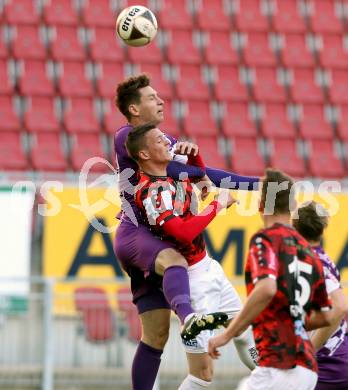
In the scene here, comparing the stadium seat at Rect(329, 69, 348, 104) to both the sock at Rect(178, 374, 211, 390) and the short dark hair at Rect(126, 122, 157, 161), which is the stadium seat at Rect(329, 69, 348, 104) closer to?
the short dark hair at Rect(126, 122, 157, 161)

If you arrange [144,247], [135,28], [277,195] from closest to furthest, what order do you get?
[277,195]
[144,247]
[135,28]

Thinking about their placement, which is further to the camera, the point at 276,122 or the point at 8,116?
the point at 276,122

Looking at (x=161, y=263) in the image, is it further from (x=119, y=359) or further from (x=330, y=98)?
(x=330, y=98)

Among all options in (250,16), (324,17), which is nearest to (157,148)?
(250,16)

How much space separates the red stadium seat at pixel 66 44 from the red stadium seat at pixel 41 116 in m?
0.91

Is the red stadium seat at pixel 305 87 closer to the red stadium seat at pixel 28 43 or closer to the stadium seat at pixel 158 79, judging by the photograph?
the stadium seat at pixel 158 79

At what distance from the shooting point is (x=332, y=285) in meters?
5.92

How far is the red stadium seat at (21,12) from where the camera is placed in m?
14.8

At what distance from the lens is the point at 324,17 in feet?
53.5

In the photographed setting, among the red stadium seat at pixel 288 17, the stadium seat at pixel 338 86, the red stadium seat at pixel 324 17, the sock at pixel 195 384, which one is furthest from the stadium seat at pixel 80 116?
the sock at pixel 195 384

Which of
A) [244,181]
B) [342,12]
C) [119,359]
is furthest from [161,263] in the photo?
[342,12]

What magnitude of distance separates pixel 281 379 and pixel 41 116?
925 centimetres

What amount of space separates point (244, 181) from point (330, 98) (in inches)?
342

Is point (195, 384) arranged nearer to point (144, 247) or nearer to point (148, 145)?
point (144, 247)
